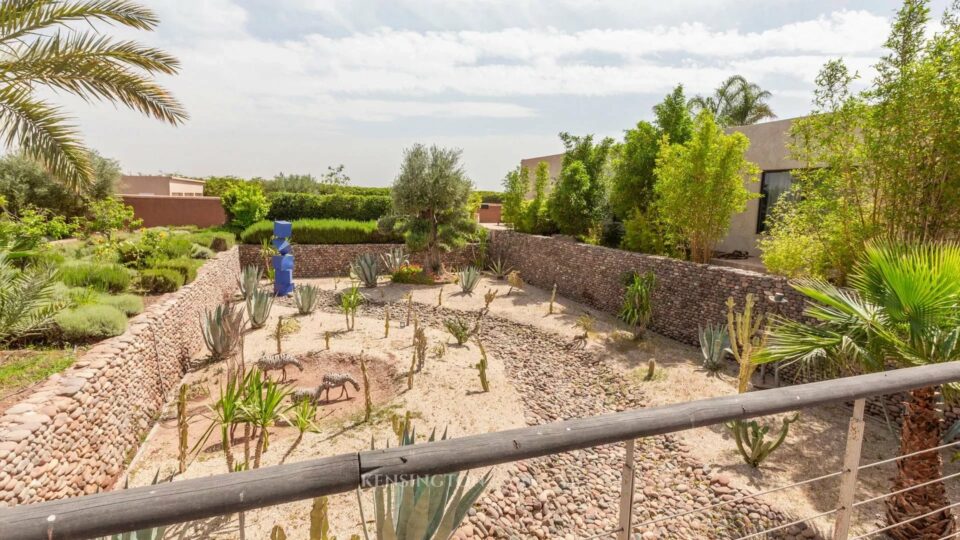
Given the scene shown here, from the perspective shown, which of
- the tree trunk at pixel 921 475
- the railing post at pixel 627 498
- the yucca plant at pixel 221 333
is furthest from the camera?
the yucca plant at pixel 221 333

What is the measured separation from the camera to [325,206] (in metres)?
17.7

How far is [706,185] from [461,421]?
264 inches

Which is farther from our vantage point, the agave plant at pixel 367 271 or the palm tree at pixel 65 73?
the agave plant at pixel 367 271

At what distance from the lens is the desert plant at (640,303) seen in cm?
923

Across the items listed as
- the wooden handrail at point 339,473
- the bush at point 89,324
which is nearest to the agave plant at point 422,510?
the wooden handrail at point 339,473

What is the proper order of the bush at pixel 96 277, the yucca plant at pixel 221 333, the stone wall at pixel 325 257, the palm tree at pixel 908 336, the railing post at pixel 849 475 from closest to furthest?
the railing post at pixel 849 475 < the palm tree at pixel 908 336 < the bush at pixel 96 277 < the yucca plant at pixel 221 333 < the stone wall at pixel 325 257

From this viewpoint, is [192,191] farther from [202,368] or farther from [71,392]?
[71,392]

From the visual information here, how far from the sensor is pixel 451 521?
1.83 meters

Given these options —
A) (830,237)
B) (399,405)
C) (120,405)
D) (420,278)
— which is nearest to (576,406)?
(399,405)

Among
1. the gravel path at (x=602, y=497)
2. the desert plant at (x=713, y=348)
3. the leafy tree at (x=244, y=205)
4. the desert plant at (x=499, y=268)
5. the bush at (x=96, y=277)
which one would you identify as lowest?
the gravel path at (x=602, y=497)

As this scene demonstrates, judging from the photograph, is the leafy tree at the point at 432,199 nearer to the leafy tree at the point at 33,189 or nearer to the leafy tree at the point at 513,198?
→ the leafy tree at the point at 513,198

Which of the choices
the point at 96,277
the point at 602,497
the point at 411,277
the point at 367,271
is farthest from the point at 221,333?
the point at 411,277

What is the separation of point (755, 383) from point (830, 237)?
2.44 m

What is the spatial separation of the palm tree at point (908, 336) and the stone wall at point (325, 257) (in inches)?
493
